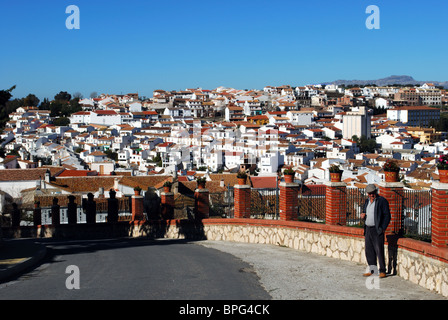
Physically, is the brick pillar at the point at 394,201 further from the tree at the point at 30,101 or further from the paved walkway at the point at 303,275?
the tree at the point at 30,101

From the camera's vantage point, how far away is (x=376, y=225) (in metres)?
8.50

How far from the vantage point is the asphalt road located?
293 inches

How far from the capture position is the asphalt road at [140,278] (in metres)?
7.45

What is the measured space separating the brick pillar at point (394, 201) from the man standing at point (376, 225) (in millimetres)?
804

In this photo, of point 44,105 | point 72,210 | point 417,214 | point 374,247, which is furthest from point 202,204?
point 44,105

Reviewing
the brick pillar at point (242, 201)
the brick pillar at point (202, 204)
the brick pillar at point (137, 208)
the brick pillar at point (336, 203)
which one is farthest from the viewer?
the brick pillar at point (137, 208)

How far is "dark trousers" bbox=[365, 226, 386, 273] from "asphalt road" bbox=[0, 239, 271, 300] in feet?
5.97

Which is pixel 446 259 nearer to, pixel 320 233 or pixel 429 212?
pixel 429 212

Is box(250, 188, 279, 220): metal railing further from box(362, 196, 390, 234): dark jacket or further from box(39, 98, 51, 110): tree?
box(39, 98, 51, 110): tree

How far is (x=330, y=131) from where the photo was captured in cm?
14762

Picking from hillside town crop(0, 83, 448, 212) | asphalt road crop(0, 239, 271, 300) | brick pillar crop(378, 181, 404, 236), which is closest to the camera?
asphalt road crop(0, 239, 271, 300)

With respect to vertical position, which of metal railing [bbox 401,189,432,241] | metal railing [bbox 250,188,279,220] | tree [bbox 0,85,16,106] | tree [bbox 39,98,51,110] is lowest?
metal railing [bbox 250,188,279,220]

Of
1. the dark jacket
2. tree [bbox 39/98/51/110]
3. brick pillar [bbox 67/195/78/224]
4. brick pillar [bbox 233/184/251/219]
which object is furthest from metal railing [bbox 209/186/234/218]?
tree [bbox 39/98/51/110]

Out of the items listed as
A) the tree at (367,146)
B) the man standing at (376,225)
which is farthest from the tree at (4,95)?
the tree at (367,146)
